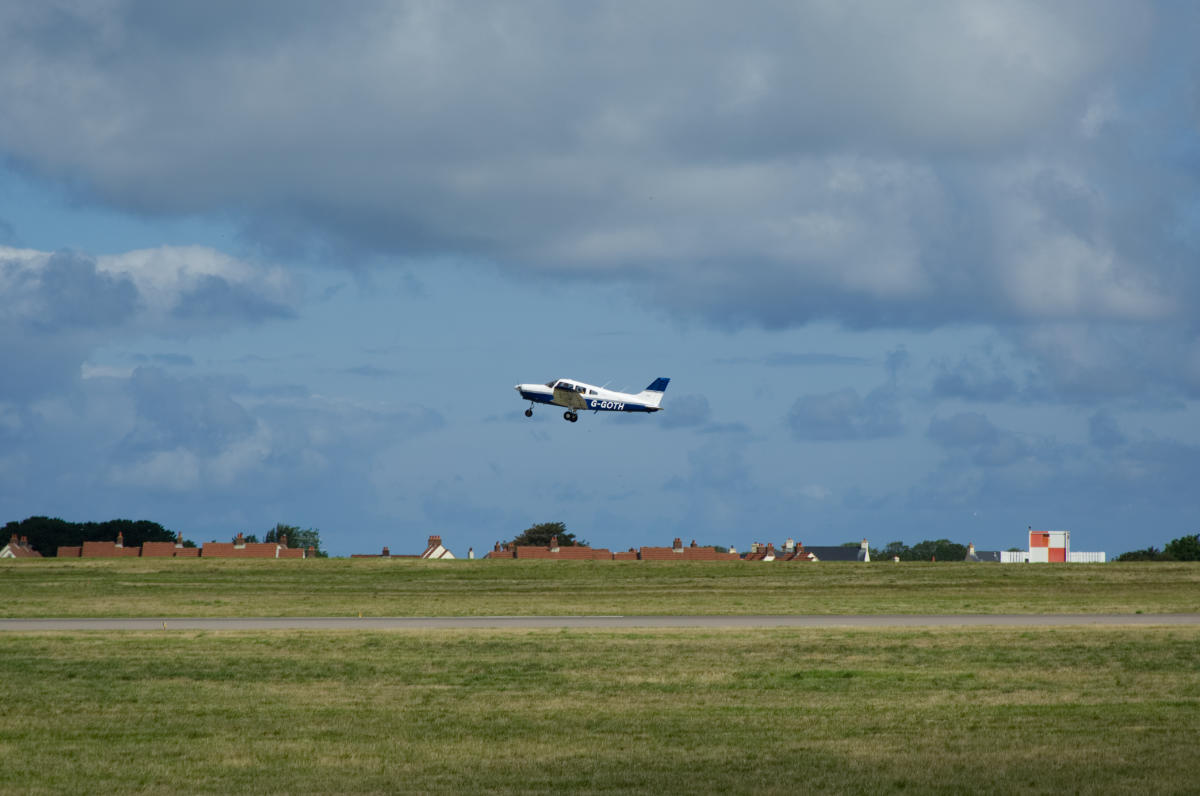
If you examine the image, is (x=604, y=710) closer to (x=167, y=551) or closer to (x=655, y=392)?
(x=655, y=392)

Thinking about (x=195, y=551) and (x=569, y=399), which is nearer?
(x=569, y=399)

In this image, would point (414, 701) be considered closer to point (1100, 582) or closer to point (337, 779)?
point (337, 779)

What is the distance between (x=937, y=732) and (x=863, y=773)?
11.4 ft

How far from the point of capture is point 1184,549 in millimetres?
94000

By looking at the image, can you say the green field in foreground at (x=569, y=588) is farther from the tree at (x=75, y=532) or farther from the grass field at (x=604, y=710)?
the tree at (x=75, y=532)

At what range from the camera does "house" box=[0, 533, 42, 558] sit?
113188 mm

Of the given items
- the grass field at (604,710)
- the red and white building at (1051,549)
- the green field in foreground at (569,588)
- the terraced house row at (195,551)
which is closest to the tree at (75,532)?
the terraced house row at (195,551)

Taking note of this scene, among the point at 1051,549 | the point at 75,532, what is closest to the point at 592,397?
the point at 1051,549

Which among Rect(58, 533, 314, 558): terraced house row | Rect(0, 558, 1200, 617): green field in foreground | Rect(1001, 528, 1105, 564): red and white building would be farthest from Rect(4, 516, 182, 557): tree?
Rect(1001, 528, 1105, 564): red and white building

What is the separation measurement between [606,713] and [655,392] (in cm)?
5174

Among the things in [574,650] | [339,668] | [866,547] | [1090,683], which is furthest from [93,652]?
[866,547]

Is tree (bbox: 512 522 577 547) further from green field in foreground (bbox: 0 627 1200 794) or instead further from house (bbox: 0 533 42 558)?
green field in foreground (bbox: 0 627 1200 794)

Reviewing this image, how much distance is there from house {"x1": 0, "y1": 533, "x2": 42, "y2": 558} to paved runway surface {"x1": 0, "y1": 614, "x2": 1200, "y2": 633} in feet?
257

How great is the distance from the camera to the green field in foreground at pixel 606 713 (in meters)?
15.0
